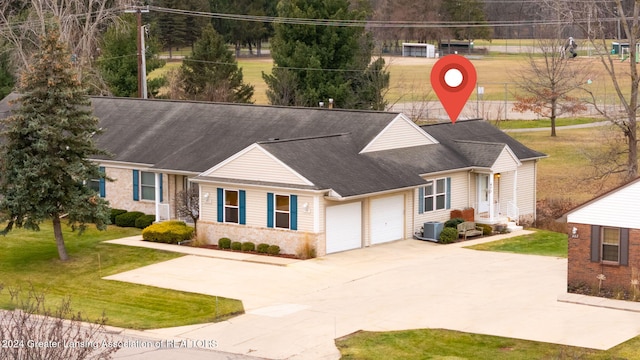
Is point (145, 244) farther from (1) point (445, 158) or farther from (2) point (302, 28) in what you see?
(2) point (302, 28)

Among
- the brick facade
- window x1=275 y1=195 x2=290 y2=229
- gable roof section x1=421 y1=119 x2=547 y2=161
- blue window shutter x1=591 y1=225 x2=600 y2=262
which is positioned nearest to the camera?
the brick facade

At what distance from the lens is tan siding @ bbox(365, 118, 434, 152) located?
1748 inches

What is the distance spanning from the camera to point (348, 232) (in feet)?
134

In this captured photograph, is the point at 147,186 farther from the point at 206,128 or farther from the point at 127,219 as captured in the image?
the point at 206,128

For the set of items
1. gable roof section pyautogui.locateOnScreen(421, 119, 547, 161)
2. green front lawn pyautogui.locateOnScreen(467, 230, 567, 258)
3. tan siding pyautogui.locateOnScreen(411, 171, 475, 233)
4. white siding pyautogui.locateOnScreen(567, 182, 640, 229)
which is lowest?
green front lawn pyautogui.locateOnScreen(467, 230, 567, 258)

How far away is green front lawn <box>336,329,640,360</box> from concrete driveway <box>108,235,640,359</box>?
47 cm

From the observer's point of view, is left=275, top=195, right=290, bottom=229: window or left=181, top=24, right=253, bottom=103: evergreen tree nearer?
left=275, top=195, right=290, bottom=229: window

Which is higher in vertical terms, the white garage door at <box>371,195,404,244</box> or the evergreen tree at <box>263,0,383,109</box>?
the evergreen tree at <box>263,0,383,109</box>

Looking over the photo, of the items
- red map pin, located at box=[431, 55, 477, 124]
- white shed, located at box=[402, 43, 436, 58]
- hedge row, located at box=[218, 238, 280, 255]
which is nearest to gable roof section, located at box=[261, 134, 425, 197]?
hedge row, located at box=[218, 238, 280, 255]

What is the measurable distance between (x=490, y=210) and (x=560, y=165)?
2607cm

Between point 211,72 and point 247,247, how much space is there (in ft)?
136

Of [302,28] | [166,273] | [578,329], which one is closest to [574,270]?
[578,329]

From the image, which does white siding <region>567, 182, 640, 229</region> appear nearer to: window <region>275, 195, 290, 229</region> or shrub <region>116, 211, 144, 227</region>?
window <region>275, 195, 290, 229</region>

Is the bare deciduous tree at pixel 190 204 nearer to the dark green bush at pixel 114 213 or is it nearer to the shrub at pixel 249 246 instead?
the shrub at pixel 249 246
